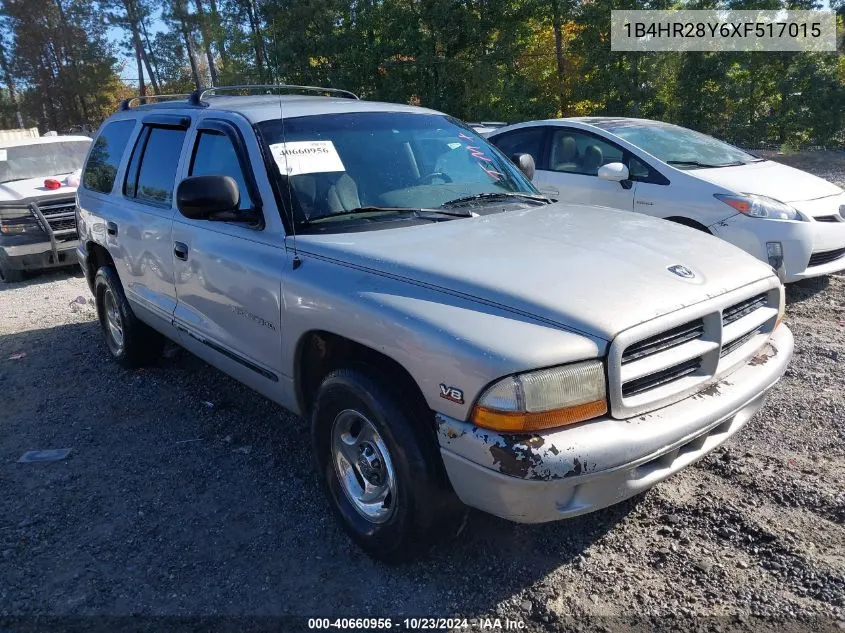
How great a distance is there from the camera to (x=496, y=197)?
3.73 meters

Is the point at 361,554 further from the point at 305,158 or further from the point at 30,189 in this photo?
the point at 30,189

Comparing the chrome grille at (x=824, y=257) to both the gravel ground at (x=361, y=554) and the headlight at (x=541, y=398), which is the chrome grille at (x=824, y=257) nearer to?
the gravel ground at (x=361, y=554)

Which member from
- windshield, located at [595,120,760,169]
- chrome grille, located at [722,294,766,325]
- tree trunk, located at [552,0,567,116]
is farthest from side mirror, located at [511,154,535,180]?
tree trunk, located at [552,0,567,116]

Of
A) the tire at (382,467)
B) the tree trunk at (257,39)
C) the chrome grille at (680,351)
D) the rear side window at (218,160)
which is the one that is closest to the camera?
the chrome grille at (680,351)

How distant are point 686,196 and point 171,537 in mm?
5138

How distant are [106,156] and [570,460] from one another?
4589 millimetres

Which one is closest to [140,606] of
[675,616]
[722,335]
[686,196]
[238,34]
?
[675,616]

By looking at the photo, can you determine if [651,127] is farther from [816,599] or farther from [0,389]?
[0,389]

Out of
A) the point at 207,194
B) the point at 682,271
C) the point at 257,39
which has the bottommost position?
the point at 682,271

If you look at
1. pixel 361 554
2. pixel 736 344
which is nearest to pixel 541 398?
pixel 736 344

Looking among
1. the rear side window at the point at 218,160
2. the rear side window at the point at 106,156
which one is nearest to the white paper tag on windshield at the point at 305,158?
the rear side window at the point at 218,160

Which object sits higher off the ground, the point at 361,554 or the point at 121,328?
the point at 121,328

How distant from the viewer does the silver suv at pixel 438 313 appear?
2.27 m

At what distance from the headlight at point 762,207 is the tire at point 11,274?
8743mm
